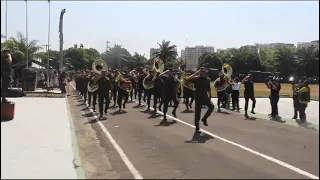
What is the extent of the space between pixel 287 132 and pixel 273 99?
5025mm

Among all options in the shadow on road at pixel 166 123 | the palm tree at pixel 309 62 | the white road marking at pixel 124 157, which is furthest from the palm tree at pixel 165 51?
the palm tree at pixel 309 62

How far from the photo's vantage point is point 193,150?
9.98 meters

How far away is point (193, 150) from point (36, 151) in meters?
3.34

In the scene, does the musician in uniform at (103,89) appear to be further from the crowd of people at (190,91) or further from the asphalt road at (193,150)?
the asphalt road at (193,150)

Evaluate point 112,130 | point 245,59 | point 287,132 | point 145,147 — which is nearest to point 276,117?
point 287,132

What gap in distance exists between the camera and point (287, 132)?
13.3 m

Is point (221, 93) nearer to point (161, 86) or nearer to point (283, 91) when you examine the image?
point (161, 86)

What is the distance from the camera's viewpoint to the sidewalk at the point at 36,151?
731cm

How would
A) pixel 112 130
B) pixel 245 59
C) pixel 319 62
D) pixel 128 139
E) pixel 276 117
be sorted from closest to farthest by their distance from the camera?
pixel 319 62 < pixel 128 139 < pixel 112 130 < pixel 276 117 < pixel 245 59

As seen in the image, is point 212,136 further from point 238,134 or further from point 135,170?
point 135,170

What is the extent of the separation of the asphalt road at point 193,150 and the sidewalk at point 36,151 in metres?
0.47

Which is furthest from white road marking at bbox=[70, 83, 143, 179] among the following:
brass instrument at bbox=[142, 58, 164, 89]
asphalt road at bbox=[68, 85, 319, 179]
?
brass instrument at bbox=[142, 58, 164, 89]

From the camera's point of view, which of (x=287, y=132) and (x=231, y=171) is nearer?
(x=231, y=171)

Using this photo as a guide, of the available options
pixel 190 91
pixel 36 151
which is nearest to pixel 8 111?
pixel 36 151
